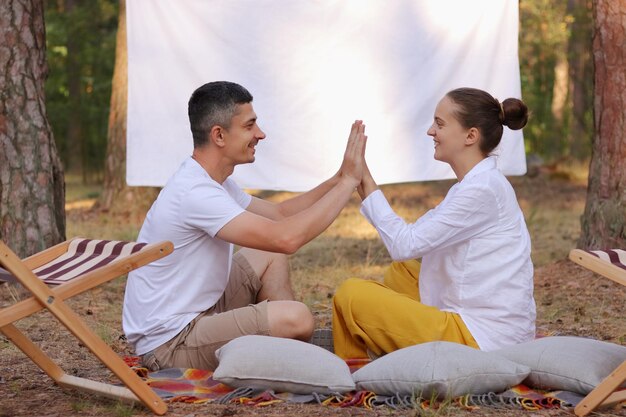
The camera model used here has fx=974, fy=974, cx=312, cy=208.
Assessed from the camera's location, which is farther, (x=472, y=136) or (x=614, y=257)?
(x=472, y=136)

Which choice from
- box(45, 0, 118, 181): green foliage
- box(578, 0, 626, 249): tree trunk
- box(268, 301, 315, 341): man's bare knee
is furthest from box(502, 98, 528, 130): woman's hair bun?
box(45, 0, 118, 181): green foliage

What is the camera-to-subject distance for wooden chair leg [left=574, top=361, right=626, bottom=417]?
2898 millimetres

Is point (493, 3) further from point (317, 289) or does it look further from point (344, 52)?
point (317, 289)

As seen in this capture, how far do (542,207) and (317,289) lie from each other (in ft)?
14.8

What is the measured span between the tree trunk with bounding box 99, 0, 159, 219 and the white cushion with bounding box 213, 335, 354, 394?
5737 millimetres

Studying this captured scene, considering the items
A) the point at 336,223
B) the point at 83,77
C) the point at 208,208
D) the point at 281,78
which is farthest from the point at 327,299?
the point at 83,77

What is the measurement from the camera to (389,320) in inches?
136

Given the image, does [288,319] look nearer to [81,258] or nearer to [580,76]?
[81,258]

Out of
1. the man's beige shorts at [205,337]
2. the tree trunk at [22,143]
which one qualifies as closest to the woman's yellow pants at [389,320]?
the man's beige shorts at [205,337]

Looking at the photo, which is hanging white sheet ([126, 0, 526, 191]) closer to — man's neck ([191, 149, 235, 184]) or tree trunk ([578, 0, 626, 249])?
tree trunk ([578, 0, 626, 249])

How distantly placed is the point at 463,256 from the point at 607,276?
72cm

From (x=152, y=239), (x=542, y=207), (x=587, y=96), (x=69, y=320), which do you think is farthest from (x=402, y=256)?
(x=587, y=96)

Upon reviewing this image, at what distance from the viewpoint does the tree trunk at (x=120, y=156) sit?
28.8ft

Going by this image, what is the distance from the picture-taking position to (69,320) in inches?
111
